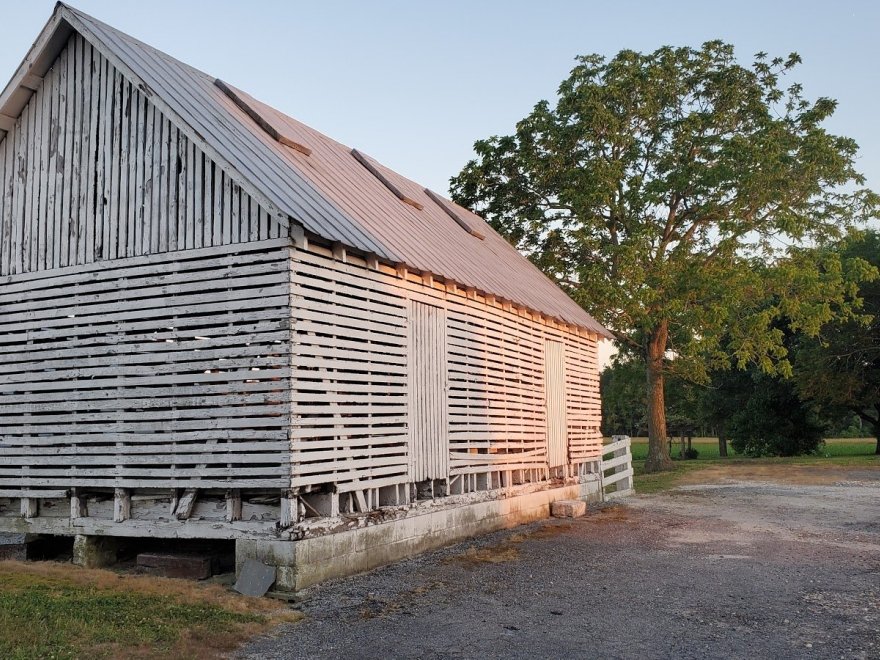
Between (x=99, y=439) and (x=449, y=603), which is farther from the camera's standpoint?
(x=99, y=439)

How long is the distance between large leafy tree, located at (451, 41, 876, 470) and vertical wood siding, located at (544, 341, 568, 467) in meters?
7.32

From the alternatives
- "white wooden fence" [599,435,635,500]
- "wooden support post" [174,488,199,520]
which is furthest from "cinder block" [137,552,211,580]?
"white wooden fence" [599,435,635,500]

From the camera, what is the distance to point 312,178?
12633 mm

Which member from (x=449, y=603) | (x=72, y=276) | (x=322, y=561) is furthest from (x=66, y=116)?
(x=449, y=603)

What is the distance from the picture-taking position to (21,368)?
12.2 m

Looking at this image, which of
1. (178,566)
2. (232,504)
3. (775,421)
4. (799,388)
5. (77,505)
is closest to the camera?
(232,504)

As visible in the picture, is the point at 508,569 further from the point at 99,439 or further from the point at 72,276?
the point at 72,276

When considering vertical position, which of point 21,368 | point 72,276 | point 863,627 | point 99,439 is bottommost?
point 863,627

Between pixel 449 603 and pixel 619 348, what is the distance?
91.4 ft

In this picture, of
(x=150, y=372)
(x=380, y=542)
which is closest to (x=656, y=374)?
(x=380, y=542)

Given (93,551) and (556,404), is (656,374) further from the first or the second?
(93,551)

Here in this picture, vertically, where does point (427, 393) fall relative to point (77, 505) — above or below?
above

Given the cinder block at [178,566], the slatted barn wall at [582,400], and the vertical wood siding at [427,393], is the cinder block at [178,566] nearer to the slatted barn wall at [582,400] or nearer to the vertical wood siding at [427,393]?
the vertical wood siding at [427,393]

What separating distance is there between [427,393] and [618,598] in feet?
16.0
